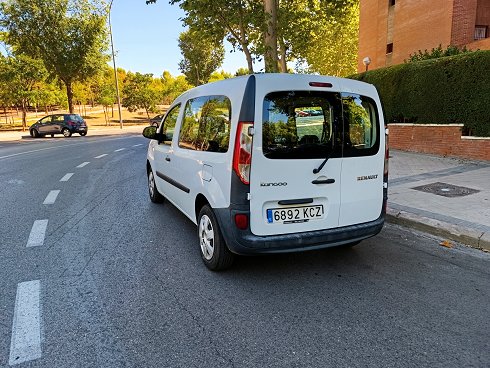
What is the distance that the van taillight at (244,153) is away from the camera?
3.25m

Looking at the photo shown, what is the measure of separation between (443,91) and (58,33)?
3296cm

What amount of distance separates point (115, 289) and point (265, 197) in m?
1.60

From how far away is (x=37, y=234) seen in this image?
4918 millimetres

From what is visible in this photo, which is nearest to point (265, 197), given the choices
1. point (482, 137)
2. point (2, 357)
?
point (2, 357)

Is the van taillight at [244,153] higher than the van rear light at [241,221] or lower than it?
higher

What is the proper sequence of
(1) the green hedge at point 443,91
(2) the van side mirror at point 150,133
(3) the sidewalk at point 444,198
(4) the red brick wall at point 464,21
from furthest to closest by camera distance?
(4) the red brick wall at point 464,21 < (1) the green hedge at point 443,91 < (2) the van side mirror at point 150,133 < (3) the sidewalk at point 444,198

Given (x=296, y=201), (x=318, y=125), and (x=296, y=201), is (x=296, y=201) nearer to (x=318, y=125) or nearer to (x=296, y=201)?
(x=296, y=201)

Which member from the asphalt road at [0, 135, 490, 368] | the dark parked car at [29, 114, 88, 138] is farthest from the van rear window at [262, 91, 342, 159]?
the dark parked car at [29, 114, 88, 138]

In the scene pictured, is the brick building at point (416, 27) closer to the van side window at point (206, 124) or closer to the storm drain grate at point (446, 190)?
the storm drain grate at point (446, 190)

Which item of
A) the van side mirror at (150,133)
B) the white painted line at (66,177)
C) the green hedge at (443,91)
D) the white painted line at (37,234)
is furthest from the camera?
the green hedge at (443,91)

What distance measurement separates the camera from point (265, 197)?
3.31 m

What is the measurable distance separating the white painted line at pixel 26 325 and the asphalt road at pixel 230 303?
1 cm

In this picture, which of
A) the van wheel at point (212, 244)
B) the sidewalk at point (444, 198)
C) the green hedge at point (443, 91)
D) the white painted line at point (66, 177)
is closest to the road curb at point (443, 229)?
the sidewalk at point (444, 198)

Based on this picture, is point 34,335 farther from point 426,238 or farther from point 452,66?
point 452,66
